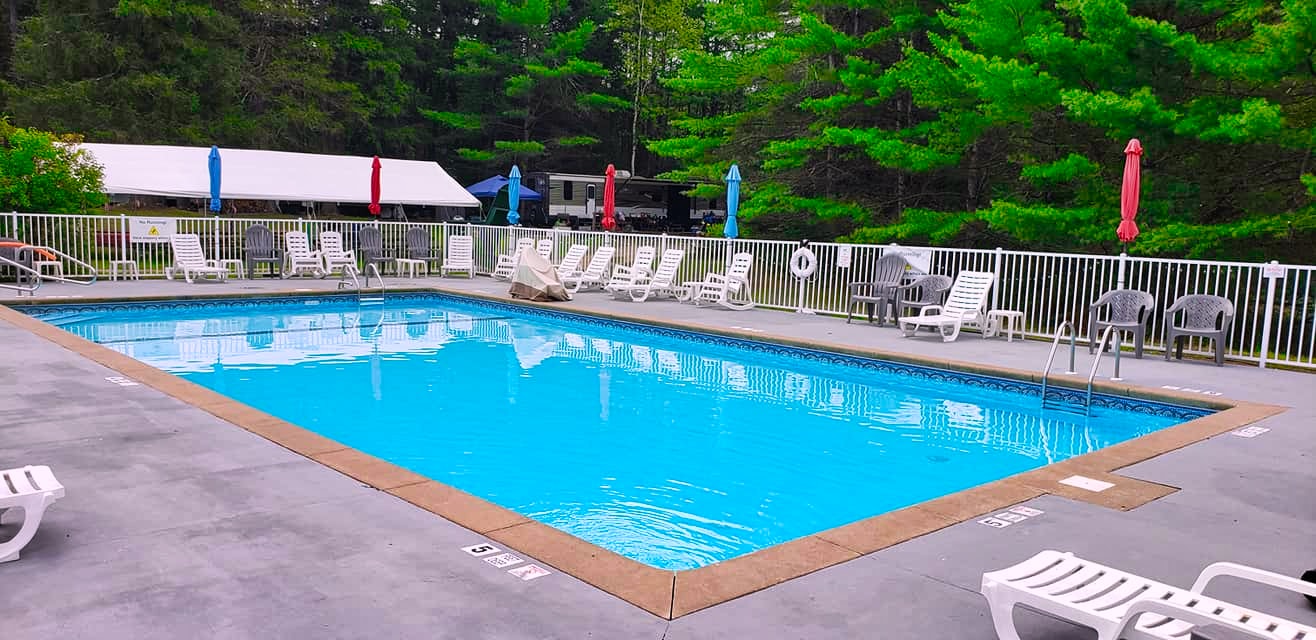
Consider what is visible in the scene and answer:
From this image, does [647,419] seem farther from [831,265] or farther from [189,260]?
[189,260]

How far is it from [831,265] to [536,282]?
453 cm

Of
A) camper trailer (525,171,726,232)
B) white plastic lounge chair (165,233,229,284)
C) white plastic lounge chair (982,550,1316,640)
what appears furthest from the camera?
camper trailer (525,171,726,232)

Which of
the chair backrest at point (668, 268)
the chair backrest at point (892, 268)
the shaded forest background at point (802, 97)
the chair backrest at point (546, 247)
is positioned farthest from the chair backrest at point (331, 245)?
the chair backrest at point (892, 268)

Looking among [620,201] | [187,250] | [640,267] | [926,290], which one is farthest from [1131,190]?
[620,201]

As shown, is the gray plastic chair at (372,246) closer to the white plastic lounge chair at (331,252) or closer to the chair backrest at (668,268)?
the white plastic lounge chair at (331,252)

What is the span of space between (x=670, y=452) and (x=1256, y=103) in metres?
9.93

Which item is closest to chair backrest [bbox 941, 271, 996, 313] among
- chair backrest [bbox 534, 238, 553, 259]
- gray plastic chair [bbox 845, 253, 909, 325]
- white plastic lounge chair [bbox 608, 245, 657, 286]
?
gray plastic chair [bbox 845, 253, 909, 325]

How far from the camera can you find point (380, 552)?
3387 mm

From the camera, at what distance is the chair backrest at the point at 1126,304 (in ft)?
30.9

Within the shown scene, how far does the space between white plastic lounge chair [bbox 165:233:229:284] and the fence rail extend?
55cm

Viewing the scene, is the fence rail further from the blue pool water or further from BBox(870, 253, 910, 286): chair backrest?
the blue pool water

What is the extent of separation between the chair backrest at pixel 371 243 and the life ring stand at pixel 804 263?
29.6 feet

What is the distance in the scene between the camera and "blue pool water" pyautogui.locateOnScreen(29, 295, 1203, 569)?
5242 millimetres

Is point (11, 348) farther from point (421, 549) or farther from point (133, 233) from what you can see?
point (133, 233)
